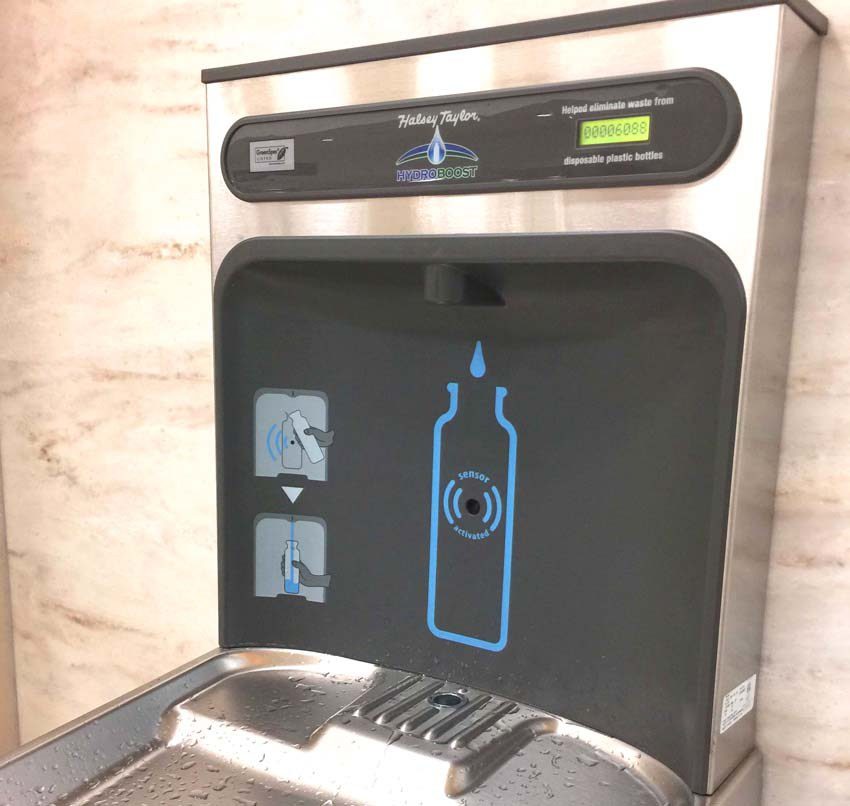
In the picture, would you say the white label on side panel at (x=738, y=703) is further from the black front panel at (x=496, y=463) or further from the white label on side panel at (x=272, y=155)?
the white label on side panel at (x=272, y=155)

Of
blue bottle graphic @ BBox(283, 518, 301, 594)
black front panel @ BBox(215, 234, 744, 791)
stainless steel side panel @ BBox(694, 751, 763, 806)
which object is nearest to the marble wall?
stainless steel side panel @ BBox(694, 751, 763, 806)

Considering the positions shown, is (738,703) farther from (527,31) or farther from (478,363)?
(527,31)

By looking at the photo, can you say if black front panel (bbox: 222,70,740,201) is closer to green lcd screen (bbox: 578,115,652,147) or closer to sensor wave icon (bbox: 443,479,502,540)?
green lcd screen (bbox: 578,115,652,147)

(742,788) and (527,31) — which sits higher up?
(527,31)

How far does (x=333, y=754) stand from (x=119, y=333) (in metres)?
0.63

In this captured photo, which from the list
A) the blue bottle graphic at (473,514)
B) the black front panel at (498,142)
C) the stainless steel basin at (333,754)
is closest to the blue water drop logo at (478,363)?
the blue bottle graphic at (473,514)

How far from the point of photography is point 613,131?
56cm

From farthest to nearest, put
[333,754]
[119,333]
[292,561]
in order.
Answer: [119,333] < [292,561] < [333,754]

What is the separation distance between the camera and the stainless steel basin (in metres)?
0.63

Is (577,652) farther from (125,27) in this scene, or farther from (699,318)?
(125,27)

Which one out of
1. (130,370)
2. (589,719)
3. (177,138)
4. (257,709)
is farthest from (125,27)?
(589,719)

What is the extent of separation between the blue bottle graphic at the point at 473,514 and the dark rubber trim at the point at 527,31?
24 centimetres

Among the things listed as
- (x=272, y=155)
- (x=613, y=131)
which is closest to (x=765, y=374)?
(x=613, y=131)

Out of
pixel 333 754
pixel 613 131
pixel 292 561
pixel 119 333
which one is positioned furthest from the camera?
pixel 119 333
